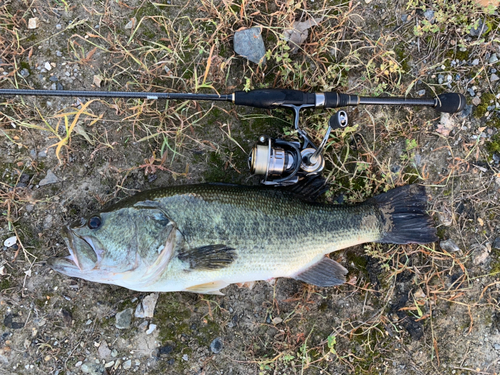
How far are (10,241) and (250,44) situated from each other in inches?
119

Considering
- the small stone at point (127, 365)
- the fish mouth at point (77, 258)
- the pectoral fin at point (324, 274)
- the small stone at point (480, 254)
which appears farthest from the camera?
the small stone at point (480, 254)

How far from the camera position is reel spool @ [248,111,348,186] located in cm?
280

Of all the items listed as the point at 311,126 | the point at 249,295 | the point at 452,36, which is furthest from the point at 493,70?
the point at 249,295

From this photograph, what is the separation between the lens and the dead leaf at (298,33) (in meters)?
3.29

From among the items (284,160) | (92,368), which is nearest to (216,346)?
(92,368)

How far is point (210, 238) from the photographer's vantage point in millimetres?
2674

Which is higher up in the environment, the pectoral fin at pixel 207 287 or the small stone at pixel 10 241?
the small stone at pixel 10 241

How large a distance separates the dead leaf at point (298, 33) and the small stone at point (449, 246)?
255 cm

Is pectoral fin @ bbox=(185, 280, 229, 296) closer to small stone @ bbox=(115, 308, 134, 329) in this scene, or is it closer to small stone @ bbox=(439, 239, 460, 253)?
small stone @ bbox=(115, 308, 134, 329)

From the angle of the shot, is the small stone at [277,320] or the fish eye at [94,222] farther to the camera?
the small stone at [277,320]

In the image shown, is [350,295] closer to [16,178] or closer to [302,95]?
[302,95]

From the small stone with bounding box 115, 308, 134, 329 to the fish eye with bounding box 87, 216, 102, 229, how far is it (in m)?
1.03

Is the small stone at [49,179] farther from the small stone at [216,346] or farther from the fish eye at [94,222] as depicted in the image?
the small stone at [216,346]

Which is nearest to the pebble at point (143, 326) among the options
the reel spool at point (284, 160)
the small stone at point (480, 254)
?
the reel spool at point (284, 160)
